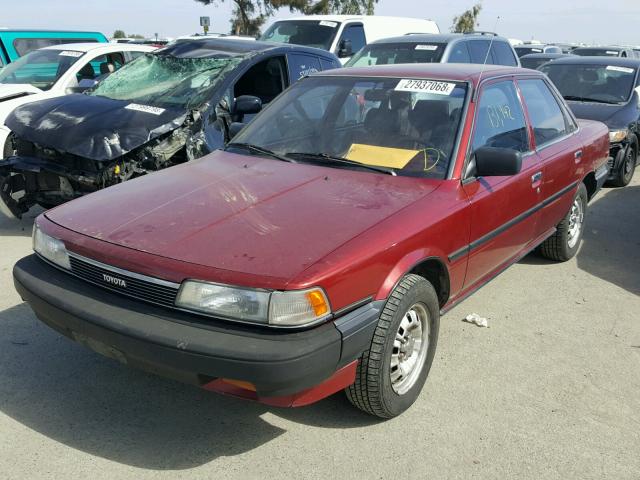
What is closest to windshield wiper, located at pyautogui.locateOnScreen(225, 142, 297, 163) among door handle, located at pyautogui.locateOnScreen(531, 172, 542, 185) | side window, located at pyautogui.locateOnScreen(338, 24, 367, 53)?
door handle, located at pyautogui.locateOnScreen(531, 172, 542, 185)

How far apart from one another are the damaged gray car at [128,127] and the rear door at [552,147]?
2.29 metres

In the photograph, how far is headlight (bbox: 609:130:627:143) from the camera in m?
7.72

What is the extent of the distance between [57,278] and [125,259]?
20.5 inches

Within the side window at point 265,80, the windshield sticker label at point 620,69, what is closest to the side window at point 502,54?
the windshield sticker label at point 620,69

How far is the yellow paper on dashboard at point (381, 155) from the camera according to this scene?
3.42m

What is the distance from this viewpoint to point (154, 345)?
2.42 m

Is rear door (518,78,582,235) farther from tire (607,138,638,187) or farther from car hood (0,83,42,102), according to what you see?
car hood (0,83,42,102)

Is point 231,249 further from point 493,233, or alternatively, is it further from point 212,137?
point 212,137

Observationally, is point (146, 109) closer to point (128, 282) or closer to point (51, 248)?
point (51, 248)

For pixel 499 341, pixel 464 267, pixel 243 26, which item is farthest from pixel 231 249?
pixel 243 26

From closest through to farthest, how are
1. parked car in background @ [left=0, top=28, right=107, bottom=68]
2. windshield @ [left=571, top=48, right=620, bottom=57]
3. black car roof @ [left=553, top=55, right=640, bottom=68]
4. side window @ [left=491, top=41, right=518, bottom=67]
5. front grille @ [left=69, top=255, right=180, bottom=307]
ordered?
front grille @ [left=69, top=255, right=180, bottom=307] → black car roof @ [left=553, top=55, right=640, bottom=68] → side window @ [left=491, top=41, right=518, bottom=67] → parked car in background @ [left=0, top=28, right=107, bottom=68] → windshield @ [left=571, top=48, right=620, bottom=57]

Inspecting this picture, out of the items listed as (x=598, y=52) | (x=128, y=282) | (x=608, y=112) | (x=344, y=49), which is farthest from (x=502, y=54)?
(x=128, y=282)

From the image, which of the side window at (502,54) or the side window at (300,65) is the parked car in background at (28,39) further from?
the side window at (502,54)

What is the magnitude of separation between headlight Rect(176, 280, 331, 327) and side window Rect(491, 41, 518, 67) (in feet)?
26.6
